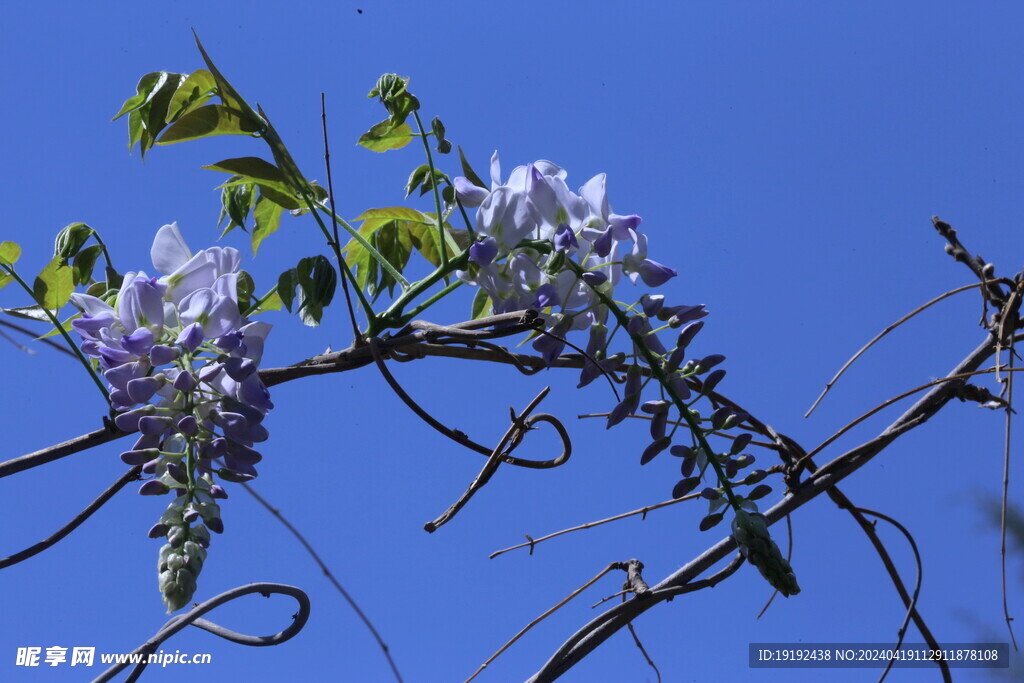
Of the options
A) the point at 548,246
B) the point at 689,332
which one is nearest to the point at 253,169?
the point at 548,246

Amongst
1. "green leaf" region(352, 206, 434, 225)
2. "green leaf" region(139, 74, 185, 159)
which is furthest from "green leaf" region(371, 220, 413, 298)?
"green leaf" region(139, 74, 185, 159)

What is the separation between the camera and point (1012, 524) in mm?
2867

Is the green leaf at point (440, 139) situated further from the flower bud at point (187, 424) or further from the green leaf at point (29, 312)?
the green leaf at point (29, 312)

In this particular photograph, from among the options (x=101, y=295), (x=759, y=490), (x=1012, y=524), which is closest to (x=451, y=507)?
(x=759, y=490)

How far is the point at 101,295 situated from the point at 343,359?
0.27m

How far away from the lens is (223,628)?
744mm

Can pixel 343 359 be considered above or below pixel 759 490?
above

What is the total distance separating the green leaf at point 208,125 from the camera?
69 centimetres

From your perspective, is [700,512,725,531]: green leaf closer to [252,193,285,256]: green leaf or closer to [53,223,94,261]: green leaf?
[252,193,285,256]: green leaf

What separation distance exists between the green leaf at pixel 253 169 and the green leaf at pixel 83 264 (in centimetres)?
20

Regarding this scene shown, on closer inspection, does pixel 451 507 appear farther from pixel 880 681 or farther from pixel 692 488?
pixel 880 681

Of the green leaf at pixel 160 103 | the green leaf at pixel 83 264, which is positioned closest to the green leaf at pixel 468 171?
the green leaf at pixel 160 103

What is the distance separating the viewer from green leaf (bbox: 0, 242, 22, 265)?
2.68 feet

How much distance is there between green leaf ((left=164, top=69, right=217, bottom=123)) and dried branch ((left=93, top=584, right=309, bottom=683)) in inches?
15.9
